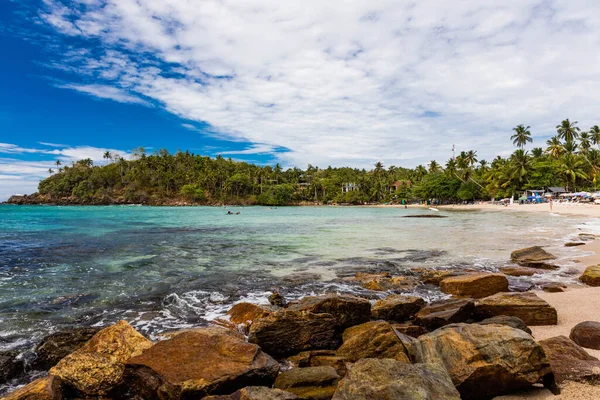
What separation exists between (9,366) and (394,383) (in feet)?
18.4

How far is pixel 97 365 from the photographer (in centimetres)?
462

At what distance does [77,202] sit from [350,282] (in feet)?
554

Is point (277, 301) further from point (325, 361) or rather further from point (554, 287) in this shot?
point (554, 287)

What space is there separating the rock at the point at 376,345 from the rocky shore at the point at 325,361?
0.02m

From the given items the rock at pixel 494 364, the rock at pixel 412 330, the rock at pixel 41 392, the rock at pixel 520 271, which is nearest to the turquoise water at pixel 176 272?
the rock at pixel 520 271

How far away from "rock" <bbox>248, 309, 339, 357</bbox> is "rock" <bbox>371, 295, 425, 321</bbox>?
1.37m

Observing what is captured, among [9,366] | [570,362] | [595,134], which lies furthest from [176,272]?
[595,134]

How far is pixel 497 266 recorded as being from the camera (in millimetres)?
13016

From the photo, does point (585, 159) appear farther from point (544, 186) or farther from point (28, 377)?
point (28, 377)

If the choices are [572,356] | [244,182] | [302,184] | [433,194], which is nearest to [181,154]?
[244,182]

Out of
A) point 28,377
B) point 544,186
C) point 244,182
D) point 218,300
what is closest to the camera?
point 28,377

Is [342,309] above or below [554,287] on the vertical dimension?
above

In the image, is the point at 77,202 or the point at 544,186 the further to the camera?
the point at 77,202

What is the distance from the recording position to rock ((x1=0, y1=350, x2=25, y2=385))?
5.06 metres
